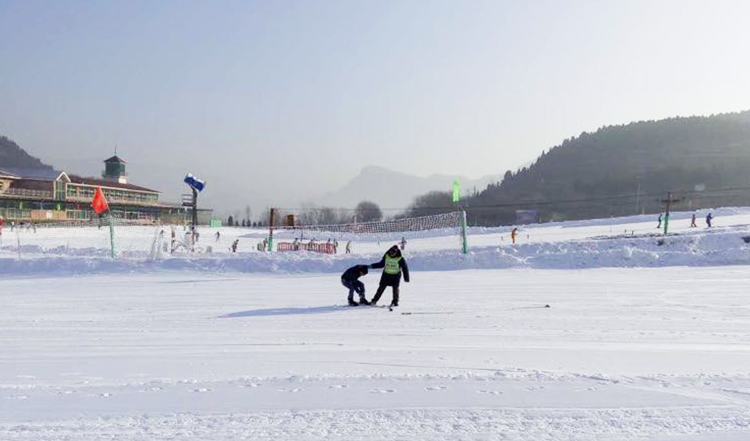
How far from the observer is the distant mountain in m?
108

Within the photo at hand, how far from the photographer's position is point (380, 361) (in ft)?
26.1

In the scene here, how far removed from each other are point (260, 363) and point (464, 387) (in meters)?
2.91

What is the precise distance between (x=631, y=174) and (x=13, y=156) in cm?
12694

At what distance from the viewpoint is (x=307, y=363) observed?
7852 millimetres

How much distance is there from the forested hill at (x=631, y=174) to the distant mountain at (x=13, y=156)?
241ft

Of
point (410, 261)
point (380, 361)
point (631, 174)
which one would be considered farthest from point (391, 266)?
point (631, 174)

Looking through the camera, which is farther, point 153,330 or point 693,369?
point 153,330

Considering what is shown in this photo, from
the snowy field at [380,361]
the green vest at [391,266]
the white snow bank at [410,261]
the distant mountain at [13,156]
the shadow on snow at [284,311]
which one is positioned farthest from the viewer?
the distant mountain at [13,156]

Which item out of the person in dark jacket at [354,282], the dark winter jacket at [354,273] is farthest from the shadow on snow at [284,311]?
the dark winter jacket at [354,273]

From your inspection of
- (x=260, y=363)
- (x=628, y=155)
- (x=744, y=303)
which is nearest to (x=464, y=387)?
(x=260, y=363)

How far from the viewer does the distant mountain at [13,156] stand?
4240 inches

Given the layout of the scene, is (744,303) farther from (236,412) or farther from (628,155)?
(628,155)

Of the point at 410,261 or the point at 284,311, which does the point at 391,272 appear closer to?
the point at 284,311

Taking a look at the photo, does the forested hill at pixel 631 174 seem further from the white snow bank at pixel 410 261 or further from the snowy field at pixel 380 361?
the snowy field at pixel 380 361
